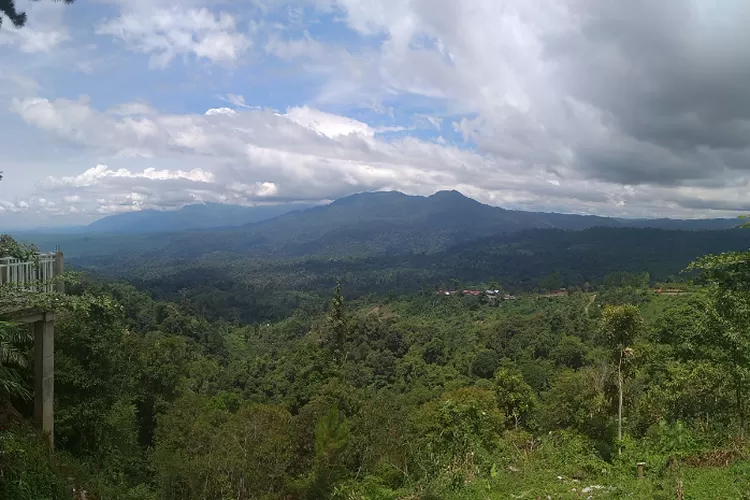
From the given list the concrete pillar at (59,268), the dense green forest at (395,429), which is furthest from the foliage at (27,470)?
the concrete pillar at (59,268)

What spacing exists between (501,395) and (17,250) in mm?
19287

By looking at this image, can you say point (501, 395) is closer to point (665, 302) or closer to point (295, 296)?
point (665, 302)

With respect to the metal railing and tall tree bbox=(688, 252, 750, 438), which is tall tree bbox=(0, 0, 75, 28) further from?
tall tree bbox=(688, 252, 750, 438)

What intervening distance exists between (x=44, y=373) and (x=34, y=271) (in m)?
1.82

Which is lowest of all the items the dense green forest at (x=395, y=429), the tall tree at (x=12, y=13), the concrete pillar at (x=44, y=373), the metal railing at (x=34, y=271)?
the dense green forest at (x=395, y=429)

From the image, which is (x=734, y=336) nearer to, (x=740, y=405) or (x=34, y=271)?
(x=740, y=405)

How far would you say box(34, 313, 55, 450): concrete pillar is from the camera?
8.02m

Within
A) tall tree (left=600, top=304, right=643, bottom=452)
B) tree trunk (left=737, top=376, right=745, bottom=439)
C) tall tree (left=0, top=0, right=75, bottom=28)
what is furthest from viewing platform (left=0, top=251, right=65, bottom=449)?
tree trunk (left=737, top=376, right=745, bottom=439)

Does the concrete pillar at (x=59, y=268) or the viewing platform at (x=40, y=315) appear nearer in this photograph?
the viewing platform at (x=40, y=315)

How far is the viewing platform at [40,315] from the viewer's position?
7391 mm

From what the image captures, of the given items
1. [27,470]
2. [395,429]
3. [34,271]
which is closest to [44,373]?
[34,271]

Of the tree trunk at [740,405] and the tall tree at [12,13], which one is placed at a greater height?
the tall tree at [12,13]

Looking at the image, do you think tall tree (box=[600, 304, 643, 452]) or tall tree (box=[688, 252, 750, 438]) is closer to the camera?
tall tree (box=[688, 252, 750, 438])

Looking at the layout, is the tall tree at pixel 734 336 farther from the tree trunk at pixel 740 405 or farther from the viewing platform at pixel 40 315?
the viewing platform at pixel 40 315
